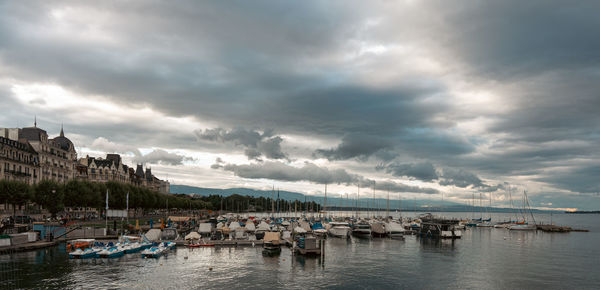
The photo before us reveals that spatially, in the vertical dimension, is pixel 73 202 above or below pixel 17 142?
below

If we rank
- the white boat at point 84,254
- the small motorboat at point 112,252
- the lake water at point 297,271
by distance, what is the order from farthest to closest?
the small motorboat at point 112,252 → the white boat at point 84,254 → the lake water at point 297,271

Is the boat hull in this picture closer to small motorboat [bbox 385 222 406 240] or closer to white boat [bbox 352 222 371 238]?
white boat [bbox 352 222 371 238]

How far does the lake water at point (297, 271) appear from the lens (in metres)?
61.3

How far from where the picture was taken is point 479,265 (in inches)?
3369

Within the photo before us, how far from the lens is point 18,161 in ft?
437

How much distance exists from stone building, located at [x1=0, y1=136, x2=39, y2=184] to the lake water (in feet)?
173

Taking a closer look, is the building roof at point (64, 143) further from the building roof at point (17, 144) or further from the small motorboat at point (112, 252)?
the small motorboat at point (112, 252)

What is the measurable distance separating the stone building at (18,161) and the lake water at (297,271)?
52.6m

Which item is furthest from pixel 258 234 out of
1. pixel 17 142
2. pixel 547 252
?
pixel 17 142

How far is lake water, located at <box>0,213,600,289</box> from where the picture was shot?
61.3m

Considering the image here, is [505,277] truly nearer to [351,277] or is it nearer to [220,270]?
[351,277]

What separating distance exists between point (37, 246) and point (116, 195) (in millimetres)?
65008

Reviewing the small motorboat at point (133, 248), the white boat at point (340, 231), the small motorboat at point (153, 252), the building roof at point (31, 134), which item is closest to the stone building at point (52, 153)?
the building roof at point (31, 134)

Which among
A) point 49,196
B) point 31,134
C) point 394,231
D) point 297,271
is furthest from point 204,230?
point 31,134
